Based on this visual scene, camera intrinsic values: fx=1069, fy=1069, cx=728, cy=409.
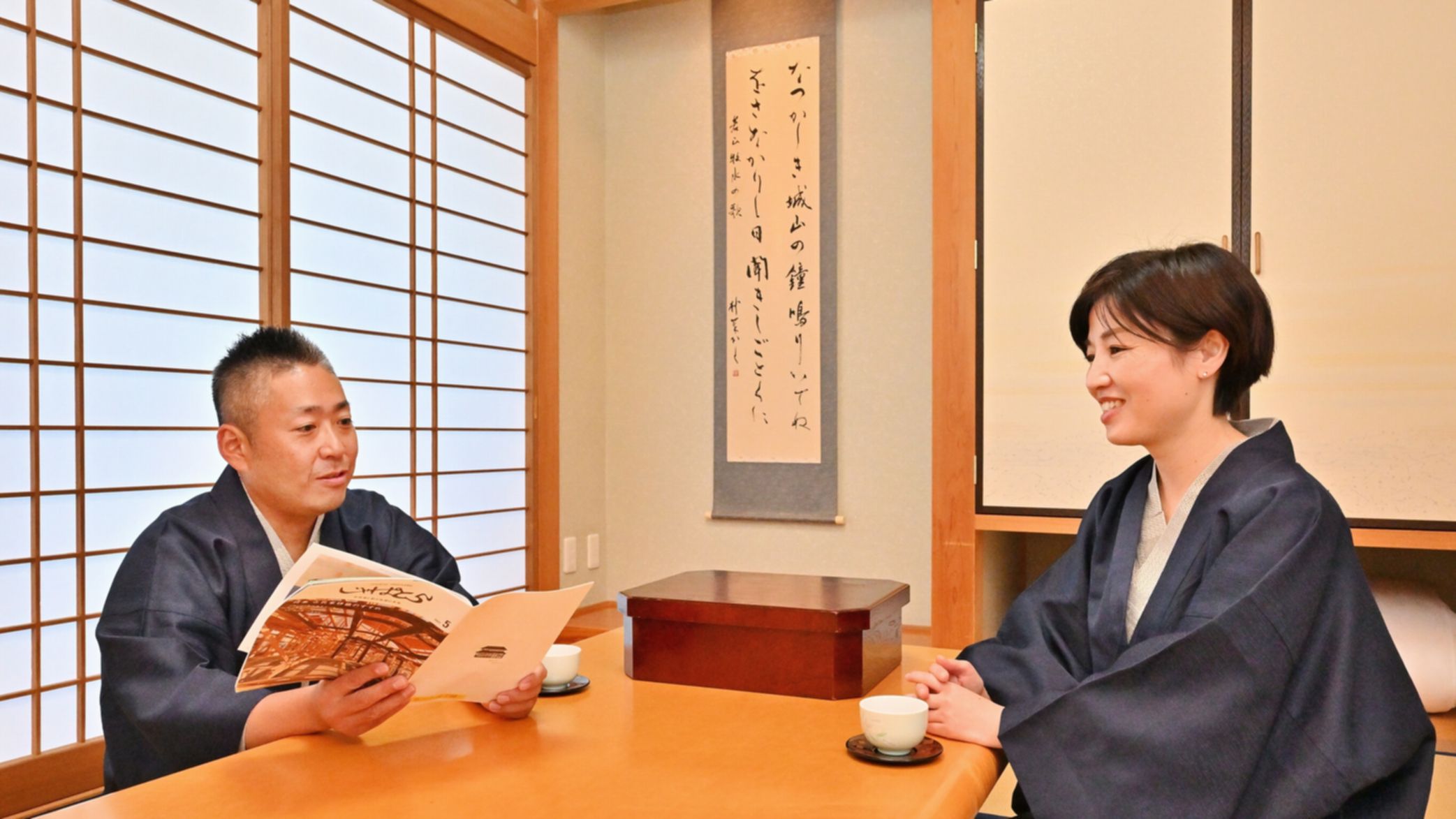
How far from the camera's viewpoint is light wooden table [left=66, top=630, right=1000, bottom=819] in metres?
1.11

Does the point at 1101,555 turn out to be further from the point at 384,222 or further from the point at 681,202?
the point at 681,202

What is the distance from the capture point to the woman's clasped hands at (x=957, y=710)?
1.36 metres

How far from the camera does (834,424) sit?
3.76 m

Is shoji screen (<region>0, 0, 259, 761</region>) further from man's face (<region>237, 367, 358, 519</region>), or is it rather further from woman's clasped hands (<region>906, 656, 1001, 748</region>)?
woman's clasped hands (<region>906, 656, 1001, 748</region>)

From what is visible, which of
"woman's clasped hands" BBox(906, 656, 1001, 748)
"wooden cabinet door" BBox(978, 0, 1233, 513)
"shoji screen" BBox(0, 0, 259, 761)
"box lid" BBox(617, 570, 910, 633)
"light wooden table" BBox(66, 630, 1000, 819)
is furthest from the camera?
"wooden cabinet door" BBox(978, 0, 1233, 513)

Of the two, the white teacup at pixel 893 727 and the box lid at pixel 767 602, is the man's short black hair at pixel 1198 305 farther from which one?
the white teacup at pixel 893 727

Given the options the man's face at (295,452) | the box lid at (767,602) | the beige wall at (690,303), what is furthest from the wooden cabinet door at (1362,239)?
the man's face at (295,452)

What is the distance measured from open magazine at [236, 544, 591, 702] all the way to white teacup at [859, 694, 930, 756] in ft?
1.32

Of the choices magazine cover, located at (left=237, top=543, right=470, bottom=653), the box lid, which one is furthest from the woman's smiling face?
magazine cover, located at (left=237, top=543, right=470, bottom=653)

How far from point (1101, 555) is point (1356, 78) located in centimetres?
174

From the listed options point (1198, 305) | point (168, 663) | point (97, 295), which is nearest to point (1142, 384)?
point (1198, 305)

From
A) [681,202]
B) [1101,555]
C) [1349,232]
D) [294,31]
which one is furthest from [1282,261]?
[294,31]

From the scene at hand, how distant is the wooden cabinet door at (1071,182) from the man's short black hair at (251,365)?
195 cm

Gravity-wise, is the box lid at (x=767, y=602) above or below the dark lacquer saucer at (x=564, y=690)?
above
